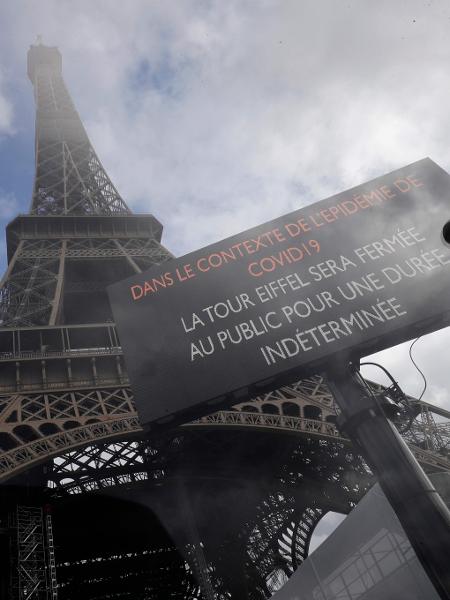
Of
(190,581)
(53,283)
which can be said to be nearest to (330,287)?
(53,283)

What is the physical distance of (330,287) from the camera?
7207 mm

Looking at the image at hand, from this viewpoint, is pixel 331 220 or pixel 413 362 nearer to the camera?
pixel 413 362

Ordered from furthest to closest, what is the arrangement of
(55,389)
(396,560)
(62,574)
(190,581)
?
(190,581), (62,574), (55,389), (396,560)

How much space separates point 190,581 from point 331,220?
27598 millimetres

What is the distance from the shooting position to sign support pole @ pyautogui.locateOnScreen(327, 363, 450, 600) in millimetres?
4734

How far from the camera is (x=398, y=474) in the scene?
17.5 ft

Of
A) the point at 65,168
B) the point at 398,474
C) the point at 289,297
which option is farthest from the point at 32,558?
the point at 65,168

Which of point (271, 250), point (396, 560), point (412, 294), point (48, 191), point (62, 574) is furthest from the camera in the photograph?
point (48, 191)

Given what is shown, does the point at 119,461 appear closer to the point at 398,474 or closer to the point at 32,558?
the point at 32,558

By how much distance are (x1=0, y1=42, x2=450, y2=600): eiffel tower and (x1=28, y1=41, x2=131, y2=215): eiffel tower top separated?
618 cm

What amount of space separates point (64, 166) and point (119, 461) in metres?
31.5

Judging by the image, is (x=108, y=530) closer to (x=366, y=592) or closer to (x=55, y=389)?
(x=55, y=389)

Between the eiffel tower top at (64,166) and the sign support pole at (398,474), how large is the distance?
32965mm

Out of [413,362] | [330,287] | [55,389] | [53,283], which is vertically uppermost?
[53,283]
